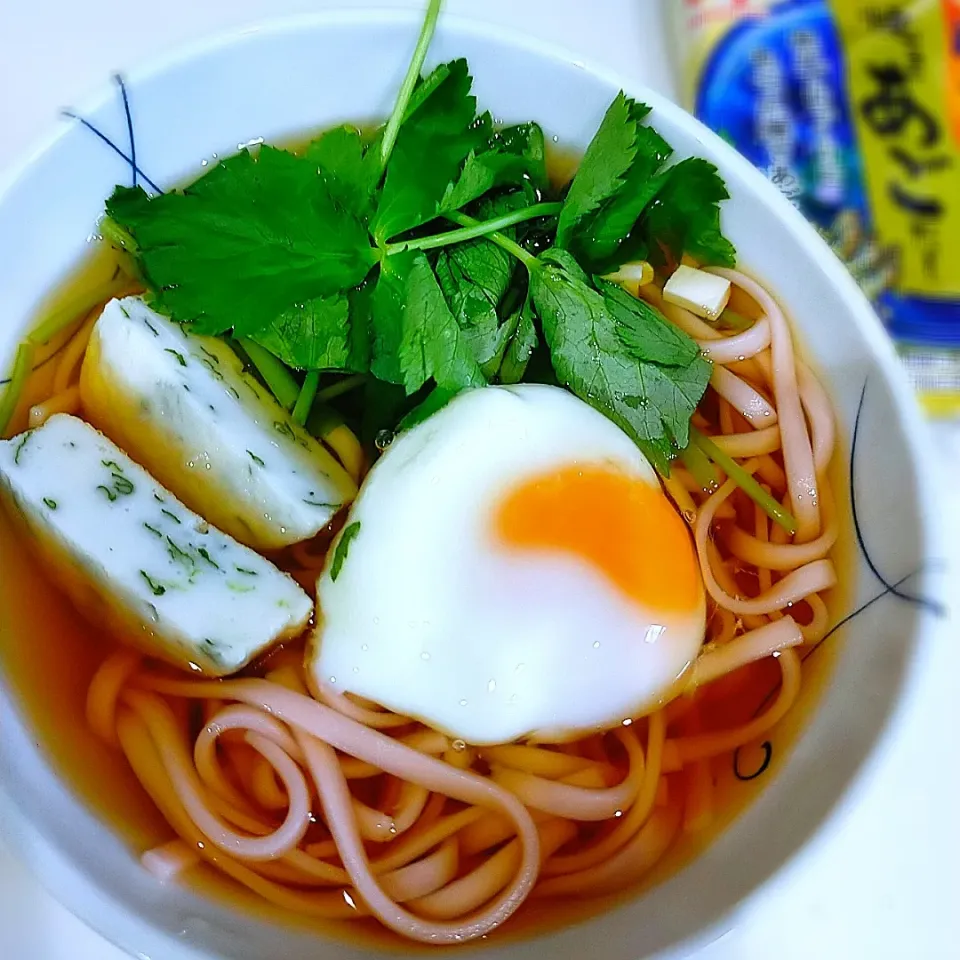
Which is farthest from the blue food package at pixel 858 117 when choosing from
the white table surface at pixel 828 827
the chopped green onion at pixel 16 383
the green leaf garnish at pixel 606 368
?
the chopped green onion at pixel 16 383

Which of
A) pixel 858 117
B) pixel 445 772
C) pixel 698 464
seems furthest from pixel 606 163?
pixel 445 772

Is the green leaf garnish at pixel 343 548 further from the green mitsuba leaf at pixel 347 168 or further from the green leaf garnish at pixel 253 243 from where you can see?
the green mitsuba leaf at pixel 347 168

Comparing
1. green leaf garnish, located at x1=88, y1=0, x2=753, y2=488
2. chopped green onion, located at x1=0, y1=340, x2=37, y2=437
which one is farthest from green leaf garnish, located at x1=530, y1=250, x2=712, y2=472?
chopped green onion, located at x1=0, y1=340, x2=37, y2=437

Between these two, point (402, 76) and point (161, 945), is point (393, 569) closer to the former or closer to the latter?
point (161, 945)

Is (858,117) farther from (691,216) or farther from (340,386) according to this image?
(340,386)

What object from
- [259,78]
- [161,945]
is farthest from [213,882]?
[259,78]
